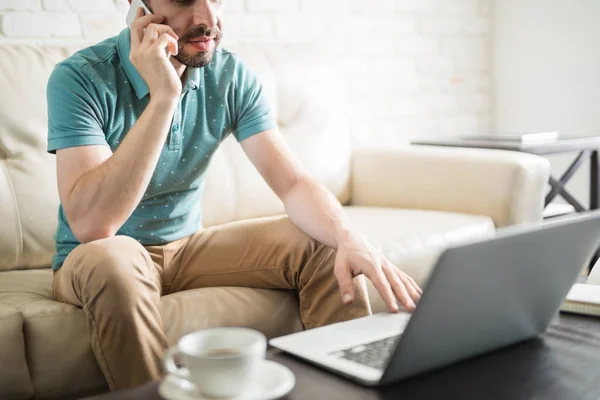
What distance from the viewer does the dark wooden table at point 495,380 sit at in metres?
0.89

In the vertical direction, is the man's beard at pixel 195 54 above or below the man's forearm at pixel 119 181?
above

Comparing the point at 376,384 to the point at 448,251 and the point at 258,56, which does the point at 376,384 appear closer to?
the point at 448,251

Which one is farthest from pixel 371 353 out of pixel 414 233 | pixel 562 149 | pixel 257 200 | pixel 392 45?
pixel 392 45

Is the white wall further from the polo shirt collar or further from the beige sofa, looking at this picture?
the polo shirt collar

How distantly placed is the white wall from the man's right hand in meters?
2.22

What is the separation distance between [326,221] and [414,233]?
0.52 m

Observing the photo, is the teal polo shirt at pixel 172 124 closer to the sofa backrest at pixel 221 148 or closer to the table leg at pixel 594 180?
the sofa backrest at pixel 221 148

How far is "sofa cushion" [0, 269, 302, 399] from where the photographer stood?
1.43m

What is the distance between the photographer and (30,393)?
1415 mm

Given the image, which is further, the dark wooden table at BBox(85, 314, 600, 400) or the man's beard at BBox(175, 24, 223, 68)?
the man's beard at BBox(175, 24, 223, 68)

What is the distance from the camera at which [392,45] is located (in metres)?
3.22

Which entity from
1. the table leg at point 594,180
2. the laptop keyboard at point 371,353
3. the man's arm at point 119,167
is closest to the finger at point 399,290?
the laptop keyboard at point 371,353

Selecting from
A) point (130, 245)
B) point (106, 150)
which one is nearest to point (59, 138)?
point (106, 150)

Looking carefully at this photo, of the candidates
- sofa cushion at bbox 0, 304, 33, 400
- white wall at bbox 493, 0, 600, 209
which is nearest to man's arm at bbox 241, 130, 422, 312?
sofa cushion at bbox 0, 304, 33, 400
